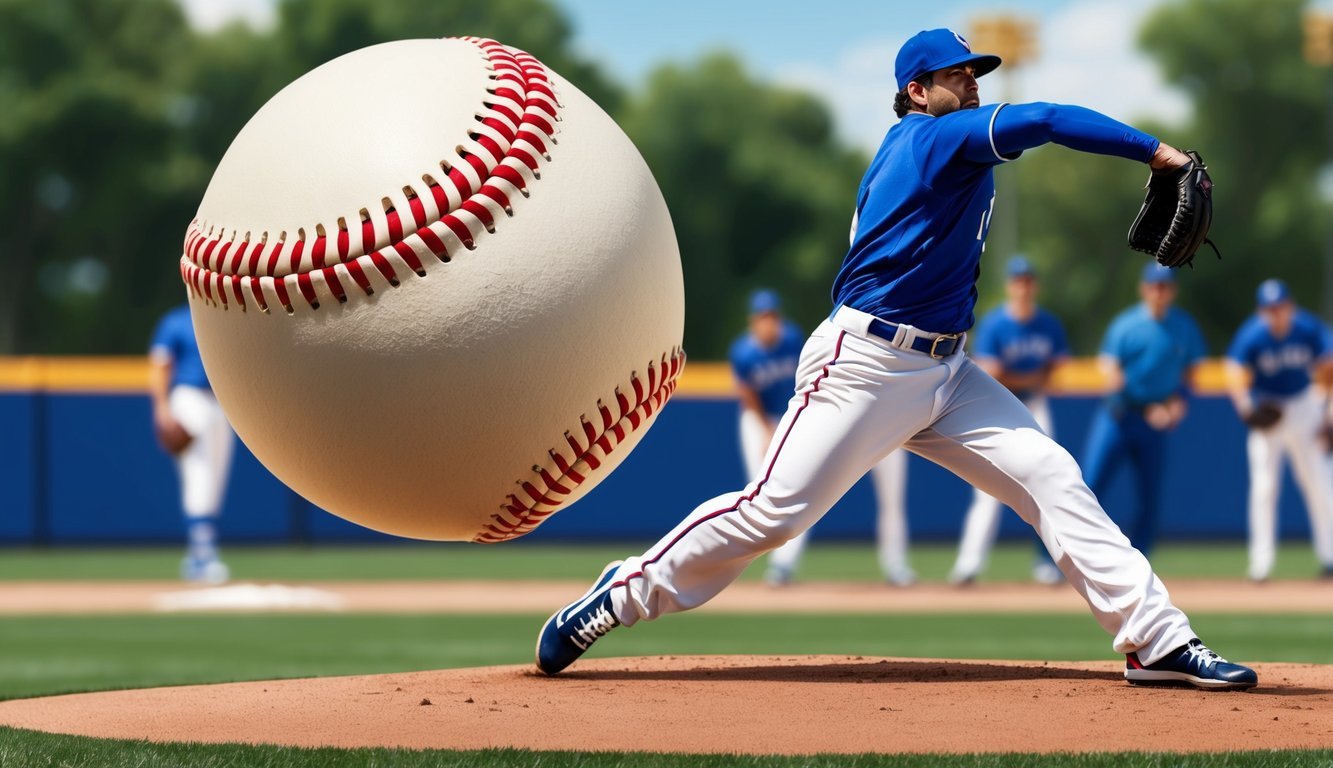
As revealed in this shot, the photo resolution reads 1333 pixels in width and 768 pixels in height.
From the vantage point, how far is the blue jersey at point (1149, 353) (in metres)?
10.6

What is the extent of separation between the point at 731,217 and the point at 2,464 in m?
41.6

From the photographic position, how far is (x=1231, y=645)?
756 cm

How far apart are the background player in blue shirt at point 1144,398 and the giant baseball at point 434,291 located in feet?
21.3

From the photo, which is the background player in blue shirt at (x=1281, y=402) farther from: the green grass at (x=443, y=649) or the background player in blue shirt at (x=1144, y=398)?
the green grass at (x=443, y=649)

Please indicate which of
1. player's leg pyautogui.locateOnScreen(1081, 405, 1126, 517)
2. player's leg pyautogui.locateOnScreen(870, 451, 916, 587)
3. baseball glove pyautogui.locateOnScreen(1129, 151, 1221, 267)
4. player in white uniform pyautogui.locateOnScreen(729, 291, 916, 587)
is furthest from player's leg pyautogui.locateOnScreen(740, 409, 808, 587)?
baseball glove pyautogui.locateOnScreen(1129, 151, 1221, 267)

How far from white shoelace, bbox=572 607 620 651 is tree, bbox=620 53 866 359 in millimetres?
46819

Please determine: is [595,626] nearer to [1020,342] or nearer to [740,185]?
Result: [1020,342]

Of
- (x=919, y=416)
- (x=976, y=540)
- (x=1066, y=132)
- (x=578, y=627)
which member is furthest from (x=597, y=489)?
(x=1066, y=132)

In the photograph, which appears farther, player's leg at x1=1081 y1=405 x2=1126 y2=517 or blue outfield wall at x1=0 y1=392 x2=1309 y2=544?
blue outfield wall at x1=0 y1=392 x2=1309 y2=544

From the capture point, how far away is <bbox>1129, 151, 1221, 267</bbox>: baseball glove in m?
4.26

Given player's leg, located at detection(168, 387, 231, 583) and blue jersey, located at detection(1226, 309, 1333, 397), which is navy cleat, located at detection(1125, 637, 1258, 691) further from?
player's leg, located at detection(168, 387, 231, 583)

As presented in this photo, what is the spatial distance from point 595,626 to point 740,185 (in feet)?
173

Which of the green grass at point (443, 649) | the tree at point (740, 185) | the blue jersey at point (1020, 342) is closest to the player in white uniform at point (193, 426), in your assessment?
the green grass at point (443, 649)

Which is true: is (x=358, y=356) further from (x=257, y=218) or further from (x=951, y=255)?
(x=951, y=255)
